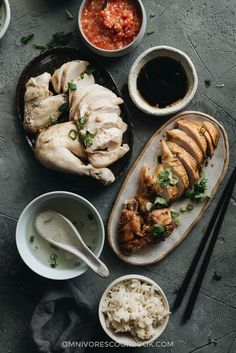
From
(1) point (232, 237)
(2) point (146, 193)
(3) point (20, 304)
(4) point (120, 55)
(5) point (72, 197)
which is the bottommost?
(1) point (232, 237)

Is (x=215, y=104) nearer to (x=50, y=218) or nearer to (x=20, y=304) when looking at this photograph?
(x=50, y=218)

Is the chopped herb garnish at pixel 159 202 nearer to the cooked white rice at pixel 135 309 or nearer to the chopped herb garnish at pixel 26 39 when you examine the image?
the cooked white rice at pixel 135 309

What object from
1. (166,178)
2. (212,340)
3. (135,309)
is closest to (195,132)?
(166,178)

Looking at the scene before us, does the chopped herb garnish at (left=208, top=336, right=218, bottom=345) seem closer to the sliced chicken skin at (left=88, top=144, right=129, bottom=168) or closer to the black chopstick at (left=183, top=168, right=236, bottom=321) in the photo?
the black chopstick at (left=183, top=168, right=236, bottom=321)

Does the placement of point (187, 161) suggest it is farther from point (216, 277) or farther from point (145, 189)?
point (216, 277)

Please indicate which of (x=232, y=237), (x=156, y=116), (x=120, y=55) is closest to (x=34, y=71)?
(x=120, y=55)

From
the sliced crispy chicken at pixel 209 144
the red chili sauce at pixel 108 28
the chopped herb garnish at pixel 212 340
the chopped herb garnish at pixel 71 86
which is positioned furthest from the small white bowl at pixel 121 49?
the chopped herb garnish at pixel 212 340

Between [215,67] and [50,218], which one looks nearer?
[50,218]
